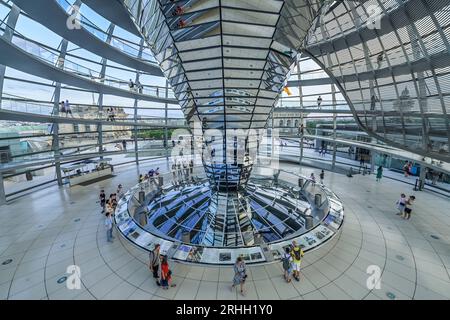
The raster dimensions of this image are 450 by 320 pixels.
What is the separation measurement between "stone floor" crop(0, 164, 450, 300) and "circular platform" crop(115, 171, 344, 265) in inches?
19.3

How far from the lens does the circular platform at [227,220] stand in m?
8.61

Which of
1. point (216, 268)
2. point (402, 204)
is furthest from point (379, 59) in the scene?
point (216, 268)

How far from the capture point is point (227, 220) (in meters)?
Result: 12.1

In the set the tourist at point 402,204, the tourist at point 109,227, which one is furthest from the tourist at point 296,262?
the tourist at point 402,204

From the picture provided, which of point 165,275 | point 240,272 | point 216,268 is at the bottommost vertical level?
point 216,268

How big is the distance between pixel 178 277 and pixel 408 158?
1687cm

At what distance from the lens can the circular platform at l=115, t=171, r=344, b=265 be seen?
8609 millimetres

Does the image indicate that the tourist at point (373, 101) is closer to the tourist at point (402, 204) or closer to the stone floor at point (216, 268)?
the tourist at point (402, 204)

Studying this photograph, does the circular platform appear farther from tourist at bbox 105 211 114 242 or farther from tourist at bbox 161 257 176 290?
tourist at bbox 161 257 176 290

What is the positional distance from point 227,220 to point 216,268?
4210 millimetres

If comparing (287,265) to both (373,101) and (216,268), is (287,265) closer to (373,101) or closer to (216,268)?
(216,268)

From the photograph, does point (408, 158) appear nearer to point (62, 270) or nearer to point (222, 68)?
point (222, 68)

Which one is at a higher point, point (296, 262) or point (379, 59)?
point (379, 59)

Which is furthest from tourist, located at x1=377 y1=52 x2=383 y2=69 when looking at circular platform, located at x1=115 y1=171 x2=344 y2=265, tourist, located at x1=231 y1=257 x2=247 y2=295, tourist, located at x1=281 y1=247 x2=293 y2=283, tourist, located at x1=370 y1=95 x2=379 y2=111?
tourist, located at x1=231 y1=257 x2=247 y2=295
